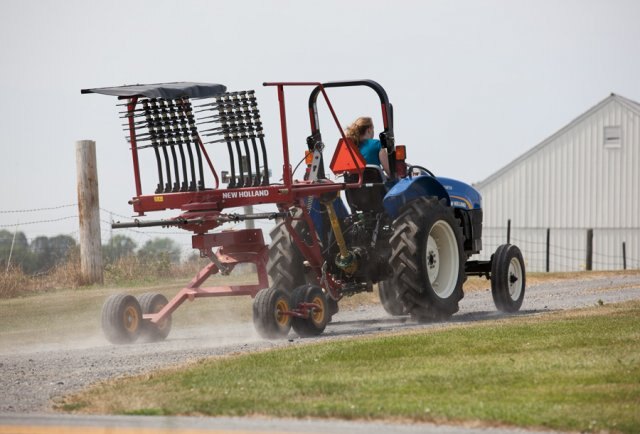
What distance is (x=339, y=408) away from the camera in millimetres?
8133

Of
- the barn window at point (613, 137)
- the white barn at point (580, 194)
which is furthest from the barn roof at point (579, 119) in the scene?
the barn window at point (613, 137)

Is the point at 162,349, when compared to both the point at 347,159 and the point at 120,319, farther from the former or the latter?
the point at 347,159

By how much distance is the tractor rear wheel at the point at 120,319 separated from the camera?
13492 millimetres

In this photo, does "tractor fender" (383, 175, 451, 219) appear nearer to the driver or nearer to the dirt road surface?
the driver

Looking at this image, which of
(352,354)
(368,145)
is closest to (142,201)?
(368,145)

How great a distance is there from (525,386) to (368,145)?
6294 millimetres

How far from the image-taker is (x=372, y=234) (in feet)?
48.3

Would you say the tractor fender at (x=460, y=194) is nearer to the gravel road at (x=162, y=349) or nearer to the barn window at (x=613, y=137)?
the gravel road at (x=162, y=349)

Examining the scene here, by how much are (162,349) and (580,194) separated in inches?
1378

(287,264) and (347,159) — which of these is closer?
(347,159)

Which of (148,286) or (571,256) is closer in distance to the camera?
(148,286)

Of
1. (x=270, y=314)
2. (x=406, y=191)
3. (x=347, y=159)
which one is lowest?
(x=270, y=314)

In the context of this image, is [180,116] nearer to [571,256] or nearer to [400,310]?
[400,310]

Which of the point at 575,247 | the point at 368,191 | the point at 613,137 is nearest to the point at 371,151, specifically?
the point at 368,191
